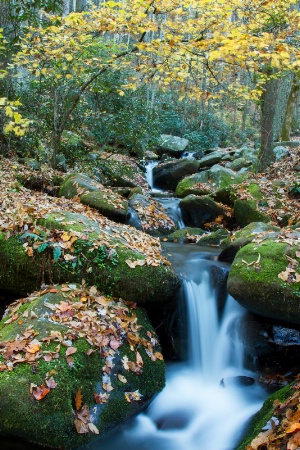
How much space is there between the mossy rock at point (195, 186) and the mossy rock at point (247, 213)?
2819 millimetres

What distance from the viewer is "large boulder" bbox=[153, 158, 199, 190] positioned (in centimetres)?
1664

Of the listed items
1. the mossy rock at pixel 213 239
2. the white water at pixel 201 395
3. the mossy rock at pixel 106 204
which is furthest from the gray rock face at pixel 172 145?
the white water at pixel 201 395

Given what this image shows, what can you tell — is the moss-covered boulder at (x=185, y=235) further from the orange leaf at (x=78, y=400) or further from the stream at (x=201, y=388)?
the orange leaf at (x=78, y=400)

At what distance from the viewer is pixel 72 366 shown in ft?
13.4

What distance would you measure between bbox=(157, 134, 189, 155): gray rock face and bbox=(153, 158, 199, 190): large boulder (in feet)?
14.5

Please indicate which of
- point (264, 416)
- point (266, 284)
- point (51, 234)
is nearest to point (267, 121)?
point (266, 284)

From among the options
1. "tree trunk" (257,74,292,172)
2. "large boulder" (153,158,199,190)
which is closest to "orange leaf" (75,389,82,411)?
"tree trunk" (257,74,292,172)

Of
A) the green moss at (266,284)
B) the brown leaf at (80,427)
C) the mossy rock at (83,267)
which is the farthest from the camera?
the mossy rock at (83,267)

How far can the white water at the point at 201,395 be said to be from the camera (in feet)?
14.5

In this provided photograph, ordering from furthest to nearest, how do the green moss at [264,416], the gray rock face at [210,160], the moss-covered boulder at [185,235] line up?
1. the gray rock face at [210,160]
2. the moss-covered boulder at [185,235]
3. the green moss at [264,416]

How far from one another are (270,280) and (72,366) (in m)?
2.76

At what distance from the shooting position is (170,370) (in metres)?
5.64

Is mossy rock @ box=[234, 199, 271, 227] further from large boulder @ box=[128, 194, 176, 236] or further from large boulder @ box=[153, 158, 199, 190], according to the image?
large boulder @ box=[153, 158, 199, 190]

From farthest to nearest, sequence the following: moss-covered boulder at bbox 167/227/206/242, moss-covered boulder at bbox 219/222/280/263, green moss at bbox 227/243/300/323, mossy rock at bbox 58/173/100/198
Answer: moss-covered boulder at bbox 167/227/206/242, mossy rock at bbox 58/173/100/198, moss-covered boulder at bbox 219/222/280/263, green moss at bbox 227/243/300/323
